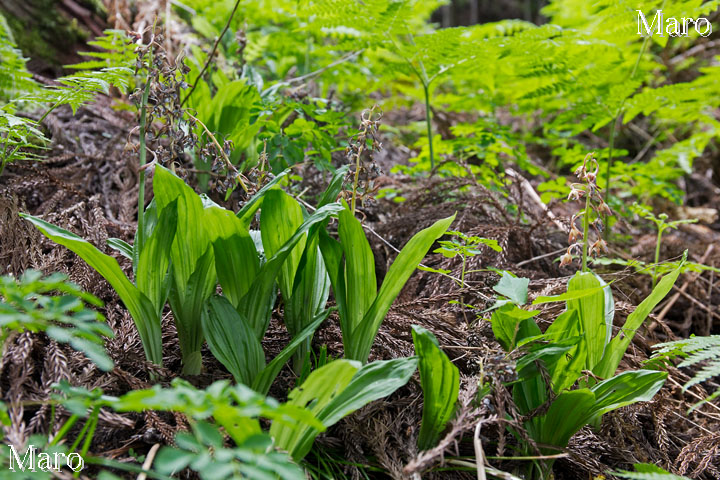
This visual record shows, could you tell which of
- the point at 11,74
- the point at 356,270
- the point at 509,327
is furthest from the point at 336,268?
the point at 11,74

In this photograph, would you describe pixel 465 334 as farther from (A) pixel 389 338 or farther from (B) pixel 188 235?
(B) pixel 188 235

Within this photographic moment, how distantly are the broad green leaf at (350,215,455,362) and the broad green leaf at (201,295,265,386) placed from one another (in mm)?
280

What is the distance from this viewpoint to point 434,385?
1.16 m

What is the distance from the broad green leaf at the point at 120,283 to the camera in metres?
1.14

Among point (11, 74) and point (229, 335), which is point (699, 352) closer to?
point (229, 335)

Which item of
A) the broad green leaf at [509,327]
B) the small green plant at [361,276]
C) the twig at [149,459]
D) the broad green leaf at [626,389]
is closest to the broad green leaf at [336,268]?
the small green plant at [361,276]

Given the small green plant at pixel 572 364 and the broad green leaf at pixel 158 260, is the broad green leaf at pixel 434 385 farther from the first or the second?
the broad green leaf at pixel 158 260

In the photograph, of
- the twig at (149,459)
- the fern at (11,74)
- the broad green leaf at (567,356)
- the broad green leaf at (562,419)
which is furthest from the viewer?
the fern at (11,74)

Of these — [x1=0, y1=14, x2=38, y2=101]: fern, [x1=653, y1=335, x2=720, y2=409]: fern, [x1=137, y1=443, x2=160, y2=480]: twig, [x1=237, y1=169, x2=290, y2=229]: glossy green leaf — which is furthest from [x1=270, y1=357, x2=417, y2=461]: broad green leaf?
[x1=0, y1=14, x2=38, y2=101]: fern

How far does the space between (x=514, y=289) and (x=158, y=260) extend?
951mm

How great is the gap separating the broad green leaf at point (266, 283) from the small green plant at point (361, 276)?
73 mm

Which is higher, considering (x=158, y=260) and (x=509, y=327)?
(x=158, y=260)

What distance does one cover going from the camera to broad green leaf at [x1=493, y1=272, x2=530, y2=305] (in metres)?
1.22

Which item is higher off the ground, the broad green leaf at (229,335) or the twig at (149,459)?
the broad green leaf at (229,335)
